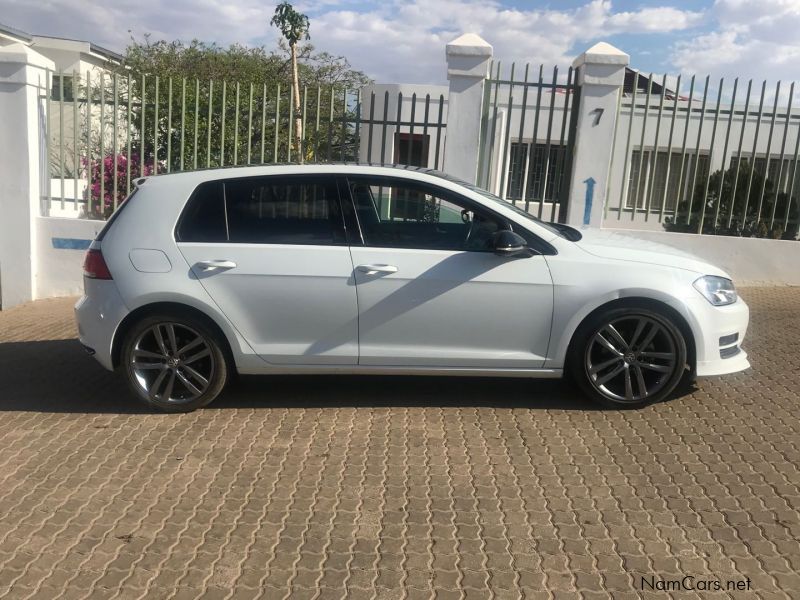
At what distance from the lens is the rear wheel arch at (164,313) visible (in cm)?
477

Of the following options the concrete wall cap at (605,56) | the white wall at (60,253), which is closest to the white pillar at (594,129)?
the concrete wall cap at (605,56)

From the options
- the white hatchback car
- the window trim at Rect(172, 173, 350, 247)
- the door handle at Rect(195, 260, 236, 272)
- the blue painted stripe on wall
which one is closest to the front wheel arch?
the white hatchback car

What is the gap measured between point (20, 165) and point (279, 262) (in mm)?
5262

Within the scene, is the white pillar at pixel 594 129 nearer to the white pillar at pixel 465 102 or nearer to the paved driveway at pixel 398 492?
the white pillar at pixel 465 102

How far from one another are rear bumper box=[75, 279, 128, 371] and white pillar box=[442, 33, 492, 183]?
494 centimetres

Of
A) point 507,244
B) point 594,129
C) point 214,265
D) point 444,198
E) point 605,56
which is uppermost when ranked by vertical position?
point 605,56

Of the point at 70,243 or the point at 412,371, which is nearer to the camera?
the point at 412,371

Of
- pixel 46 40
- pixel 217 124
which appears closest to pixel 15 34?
pixel 46 40

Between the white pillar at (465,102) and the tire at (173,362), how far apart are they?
4.75 m

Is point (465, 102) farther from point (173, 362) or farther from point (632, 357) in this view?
point (173, 362)

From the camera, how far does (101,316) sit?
15.8 ft

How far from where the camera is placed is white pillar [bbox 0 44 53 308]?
8133 millimetres

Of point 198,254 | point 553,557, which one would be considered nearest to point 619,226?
point 198,254

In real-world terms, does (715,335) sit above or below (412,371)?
above
